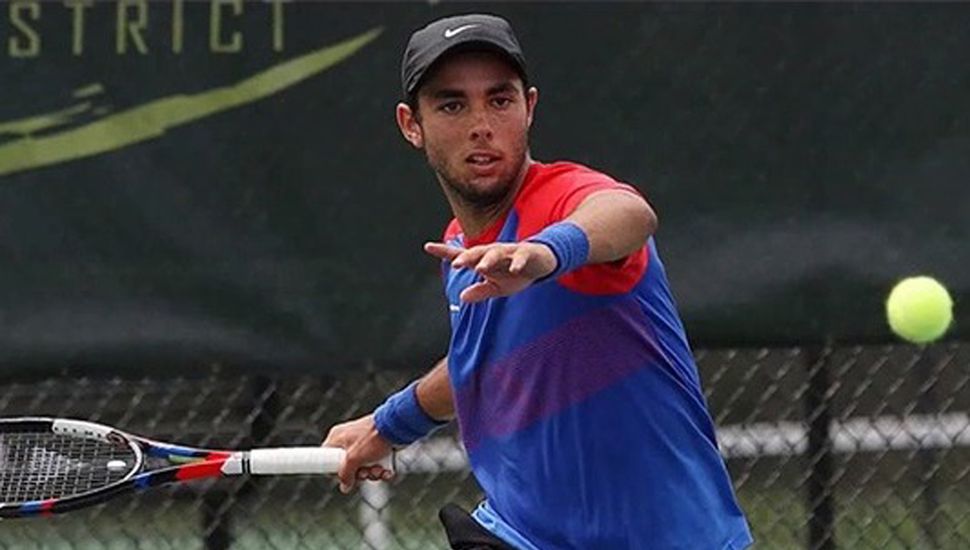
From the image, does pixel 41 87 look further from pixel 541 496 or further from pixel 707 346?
pixel 541 496

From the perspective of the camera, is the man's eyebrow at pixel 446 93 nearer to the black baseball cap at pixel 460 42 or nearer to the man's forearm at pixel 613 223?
the black baseball cap at pixel 460 42

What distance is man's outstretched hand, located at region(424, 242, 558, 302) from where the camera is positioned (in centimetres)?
261

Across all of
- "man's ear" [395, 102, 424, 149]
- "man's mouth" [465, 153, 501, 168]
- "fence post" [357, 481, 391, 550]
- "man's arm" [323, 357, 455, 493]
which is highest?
"man's ear" [395, 102, 424, 149]

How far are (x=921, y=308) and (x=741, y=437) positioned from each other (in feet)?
2.58

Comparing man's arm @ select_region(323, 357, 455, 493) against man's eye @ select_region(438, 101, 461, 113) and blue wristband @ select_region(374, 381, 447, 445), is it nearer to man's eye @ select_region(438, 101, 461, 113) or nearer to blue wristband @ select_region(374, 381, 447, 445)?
blue wristband @ select_region(374, 381, 447, 445)

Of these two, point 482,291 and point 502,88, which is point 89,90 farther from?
point 482,291

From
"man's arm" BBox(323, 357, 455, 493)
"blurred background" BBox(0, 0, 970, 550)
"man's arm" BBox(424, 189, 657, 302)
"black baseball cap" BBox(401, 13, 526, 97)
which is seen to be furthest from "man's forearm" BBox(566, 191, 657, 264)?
"blurred background" BBox(0, 0, 970, 550)

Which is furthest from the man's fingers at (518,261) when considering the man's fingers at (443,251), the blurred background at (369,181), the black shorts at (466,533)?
the blurred background at (369,181)

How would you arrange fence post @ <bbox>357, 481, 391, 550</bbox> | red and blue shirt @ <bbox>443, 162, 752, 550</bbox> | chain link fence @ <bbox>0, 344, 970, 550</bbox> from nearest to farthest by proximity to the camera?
1. red and blue shirt @ <bbox>443, 162, 752, 550</bbox>
2. chain link fence @ <bbox>0, 344, 970, 550</bbox>
3. fence post @ <bbox>357, 481, 391, 550</bbox>

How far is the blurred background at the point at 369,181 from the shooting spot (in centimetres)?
493

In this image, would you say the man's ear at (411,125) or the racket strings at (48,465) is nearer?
the man's ear at (411,125)

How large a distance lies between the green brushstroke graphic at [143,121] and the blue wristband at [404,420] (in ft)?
4.76

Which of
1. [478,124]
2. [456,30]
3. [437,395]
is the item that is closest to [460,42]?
[456,30]

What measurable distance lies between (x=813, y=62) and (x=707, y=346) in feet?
2.43
